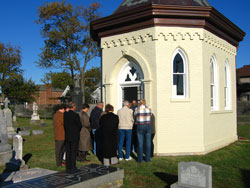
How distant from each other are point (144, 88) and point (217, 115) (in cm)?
342

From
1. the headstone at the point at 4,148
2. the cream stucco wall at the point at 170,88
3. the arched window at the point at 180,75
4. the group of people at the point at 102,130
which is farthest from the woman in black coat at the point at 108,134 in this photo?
the headstone at the point at 4,148

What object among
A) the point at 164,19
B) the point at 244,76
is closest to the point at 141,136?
the point at 164,19

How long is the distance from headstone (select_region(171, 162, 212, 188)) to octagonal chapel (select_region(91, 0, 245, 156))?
14.4 ft

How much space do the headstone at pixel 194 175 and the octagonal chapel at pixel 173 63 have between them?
4.38m

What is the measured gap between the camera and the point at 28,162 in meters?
9.30

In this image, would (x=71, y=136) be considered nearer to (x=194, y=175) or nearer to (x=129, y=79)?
(x=194, y=175)

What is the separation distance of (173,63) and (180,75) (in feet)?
1.80

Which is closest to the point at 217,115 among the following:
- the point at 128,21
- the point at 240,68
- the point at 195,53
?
the point at 195,53

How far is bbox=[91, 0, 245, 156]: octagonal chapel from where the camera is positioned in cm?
997

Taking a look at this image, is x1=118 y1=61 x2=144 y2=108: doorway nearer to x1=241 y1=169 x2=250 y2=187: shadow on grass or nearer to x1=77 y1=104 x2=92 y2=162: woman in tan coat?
x1=77 y1=104 x2=92 y2=162: woman in tan coat

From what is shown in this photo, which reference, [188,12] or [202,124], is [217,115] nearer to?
[202,124]

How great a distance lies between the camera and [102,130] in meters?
8.16

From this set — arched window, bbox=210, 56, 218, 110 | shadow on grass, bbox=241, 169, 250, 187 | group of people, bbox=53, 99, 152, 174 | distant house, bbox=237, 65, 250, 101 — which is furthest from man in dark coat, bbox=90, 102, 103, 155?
distant house, bbox=237, 65, 250, 101

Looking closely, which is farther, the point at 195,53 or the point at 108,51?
the point at 108,51
